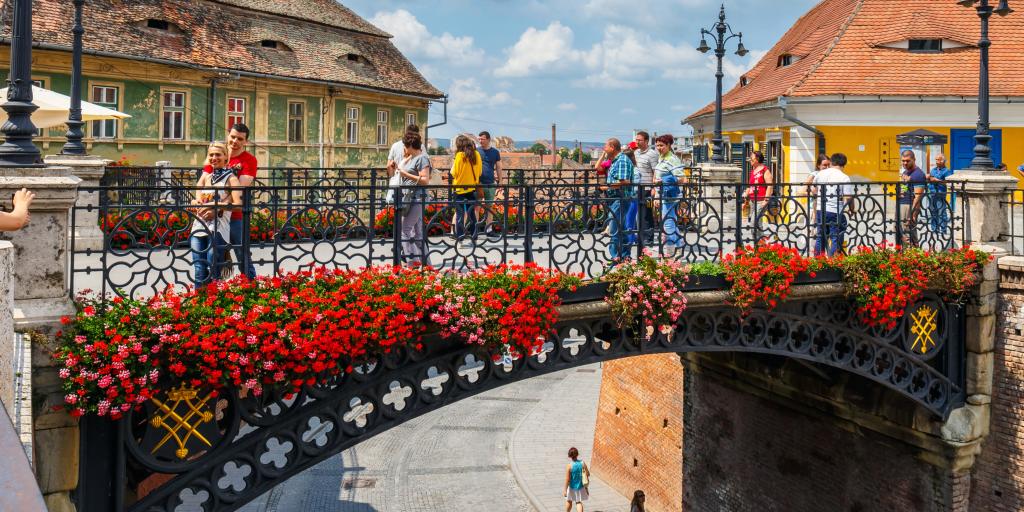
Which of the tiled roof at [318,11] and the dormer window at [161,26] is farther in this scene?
the tiled roof at [318,11]

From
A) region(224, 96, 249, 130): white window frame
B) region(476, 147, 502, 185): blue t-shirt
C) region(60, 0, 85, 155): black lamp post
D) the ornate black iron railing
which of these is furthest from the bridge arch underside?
region(224, 96, 249, 130): white window frame

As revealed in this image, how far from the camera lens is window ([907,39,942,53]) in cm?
2494

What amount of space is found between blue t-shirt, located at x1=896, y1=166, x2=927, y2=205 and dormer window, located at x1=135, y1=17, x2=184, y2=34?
22.7 metres

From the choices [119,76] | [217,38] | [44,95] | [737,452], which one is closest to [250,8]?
[217,38]

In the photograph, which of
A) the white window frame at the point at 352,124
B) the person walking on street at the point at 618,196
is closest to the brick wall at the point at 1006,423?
the person walking on street at the point at 618,196

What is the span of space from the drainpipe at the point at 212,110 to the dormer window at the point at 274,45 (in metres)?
3.14

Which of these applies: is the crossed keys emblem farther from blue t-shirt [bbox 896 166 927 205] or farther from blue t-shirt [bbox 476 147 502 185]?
blue t-shirt [bbox 476 147 502 185]

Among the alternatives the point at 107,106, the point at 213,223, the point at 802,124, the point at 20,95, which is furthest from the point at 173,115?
the point at 20,95

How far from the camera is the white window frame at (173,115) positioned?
1102 inches

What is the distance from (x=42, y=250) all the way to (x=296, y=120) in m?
26.2

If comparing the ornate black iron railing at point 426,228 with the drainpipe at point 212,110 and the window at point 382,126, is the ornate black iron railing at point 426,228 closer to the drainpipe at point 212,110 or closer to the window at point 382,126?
the drainpipe at point 212,110

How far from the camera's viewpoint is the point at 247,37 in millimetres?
31281

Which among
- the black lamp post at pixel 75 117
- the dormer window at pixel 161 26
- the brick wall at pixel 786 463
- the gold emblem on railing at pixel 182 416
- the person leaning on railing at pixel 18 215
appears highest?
the dormer window at pixel 161 26

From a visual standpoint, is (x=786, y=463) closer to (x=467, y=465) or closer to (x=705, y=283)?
(x=705, y=283)
